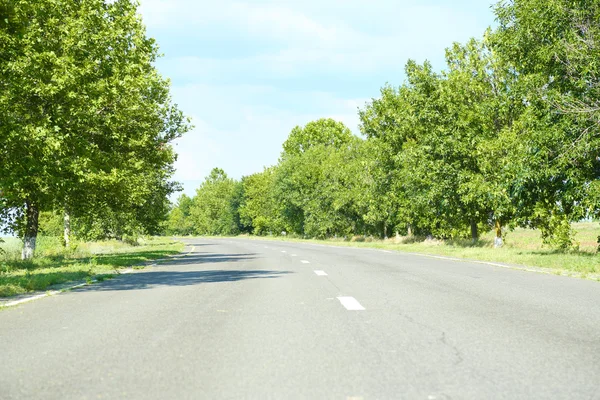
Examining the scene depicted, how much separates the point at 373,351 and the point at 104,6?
21.1 meters

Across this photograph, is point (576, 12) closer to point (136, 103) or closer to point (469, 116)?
point (469, 116)

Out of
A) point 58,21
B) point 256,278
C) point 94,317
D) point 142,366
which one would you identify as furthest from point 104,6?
point 142,366

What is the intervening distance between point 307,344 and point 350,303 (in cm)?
316

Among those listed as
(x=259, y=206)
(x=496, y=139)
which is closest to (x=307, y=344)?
(x=496, y=139)

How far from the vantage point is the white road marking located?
857cm

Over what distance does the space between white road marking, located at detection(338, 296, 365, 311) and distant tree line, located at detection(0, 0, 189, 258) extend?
7942 mm

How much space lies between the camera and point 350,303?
30.0 ft

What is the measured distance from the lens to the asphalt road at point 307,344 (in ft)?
14.6

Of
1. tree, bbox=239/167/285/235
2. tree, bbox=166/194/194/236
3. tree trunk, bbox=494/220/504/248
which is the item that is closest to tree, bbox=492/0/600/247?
tree trunk, bbox=494/220/504/248

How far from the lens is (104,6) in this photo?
23.2 meters

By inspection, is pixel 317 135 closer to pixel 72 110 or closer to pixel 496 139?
pixel 496 139

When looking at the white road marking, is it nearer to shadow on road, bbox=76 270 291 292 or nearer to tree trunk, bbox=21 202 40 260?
shadow on road, bbox=76 270 291 292

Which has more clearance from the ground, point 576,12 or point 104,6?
point 104,6

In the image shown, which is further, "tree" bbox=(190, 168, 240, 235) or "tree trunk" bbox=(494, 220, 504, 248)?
"tree" bbox=(190, 168, 240, 235)
